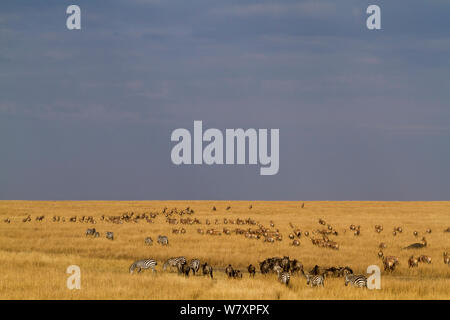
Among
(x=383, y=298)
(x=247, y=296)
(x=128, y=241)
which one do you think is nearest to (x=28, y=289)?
(x=247, y=296)

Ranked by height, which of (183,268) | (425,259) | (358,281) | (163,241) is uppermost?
(163,241)

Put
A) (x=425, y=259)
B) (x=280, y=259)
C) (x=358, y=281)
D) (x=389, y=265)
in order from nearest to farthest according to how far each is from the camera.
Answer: (x=358, y=281) → (x=280, y=259) → (x=389, y=265) → (x=425, y=259)

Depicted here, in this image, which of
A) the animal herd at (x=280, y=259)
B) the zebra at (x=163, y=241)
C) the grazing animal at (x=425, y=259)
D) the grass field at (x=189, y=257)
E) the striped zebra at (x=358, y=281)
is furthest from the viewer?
the zebra at (x=163, y=241)

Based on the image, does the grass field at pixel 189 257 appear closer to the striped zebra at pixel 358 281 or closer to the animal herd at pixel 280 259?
the animal herd at pixel 280 259

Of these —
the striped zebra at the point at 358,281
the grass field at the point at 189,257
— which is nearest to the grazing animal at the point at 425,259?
the grass field at the point at 189,257

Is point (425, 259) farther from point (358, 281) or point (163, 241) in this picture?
point (163, 241)

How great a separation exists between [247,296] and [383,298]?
3875mm

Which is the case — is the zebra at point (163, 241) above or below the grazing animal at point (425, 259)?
above

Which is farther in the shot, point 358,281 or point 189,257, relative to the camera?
point 189,257

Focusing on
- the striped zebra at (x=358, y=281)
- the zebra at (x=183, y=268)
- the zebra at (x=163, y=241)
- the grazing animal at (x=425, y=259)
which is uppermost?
the zebra at (x=163, y=241)

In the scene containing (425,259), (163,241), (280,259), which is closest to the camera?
(280,259)

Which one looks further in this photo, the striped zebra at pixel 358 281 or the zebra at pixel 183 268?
the zebra at pixel 183 268

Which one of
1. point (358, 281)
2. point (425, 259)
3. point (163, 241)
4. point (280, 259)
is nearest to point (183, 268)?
point (280, 259)

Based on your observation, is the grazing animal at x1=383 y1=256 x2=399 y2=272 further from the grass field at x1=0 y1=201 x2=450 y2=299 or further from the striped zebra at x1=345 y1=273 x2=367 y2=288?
the striped zebra at x1=345 y1=273 x2=367 y2=288
